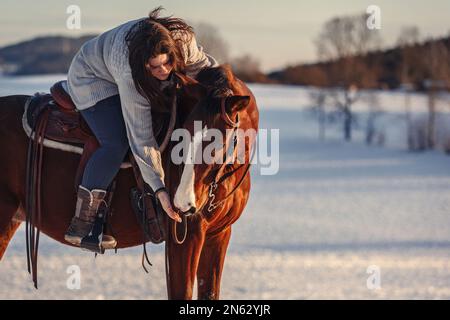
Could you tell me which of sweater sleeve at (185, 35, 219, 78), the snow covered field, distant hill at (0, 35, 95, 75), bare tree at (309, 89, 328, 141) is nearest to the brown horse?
sweater sleeve at (185, 35, 219, 78)

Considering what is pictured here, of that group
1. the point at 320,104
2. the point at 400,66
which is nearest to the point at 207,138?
the point at 320,104

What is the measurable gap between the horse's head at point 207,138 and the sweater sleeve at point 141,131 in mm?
243

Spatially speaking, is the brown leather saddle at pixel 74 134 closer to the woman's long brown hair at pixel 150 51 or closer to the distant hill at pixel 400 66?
the woman's long brown hair at pixel 150 51

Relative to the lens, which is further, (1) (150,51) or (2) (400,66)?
(2) (400,66)

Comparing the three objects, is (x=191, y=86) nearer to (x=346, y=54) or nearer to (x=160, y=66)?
(x=160, y=66)

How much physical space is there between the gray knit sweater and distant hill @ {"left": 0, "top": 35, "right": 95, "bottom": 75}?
21.8 meters

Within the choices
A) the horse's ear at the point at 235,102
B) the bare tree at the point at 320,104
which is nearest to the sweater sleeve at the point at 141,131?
the horse's ear at the point at 235,102

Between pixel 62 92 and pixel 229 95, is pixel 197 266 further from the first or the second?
pixel 62 92

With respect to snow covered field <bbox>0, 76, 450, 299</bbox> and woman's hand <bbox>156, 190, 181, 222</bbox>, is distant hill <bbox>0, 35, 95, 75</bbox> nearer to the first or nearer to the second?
snow covered field <bbox>0, 76, 450, 299</bbox>

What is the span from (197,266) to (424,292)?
154 inches

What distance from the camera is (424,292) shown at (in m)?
7.23

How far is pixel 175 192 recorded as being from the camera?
3738mm

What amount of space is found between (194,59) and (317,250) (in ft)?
20.8

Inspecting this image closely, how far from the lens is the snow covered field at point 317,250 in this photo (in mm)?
7355
